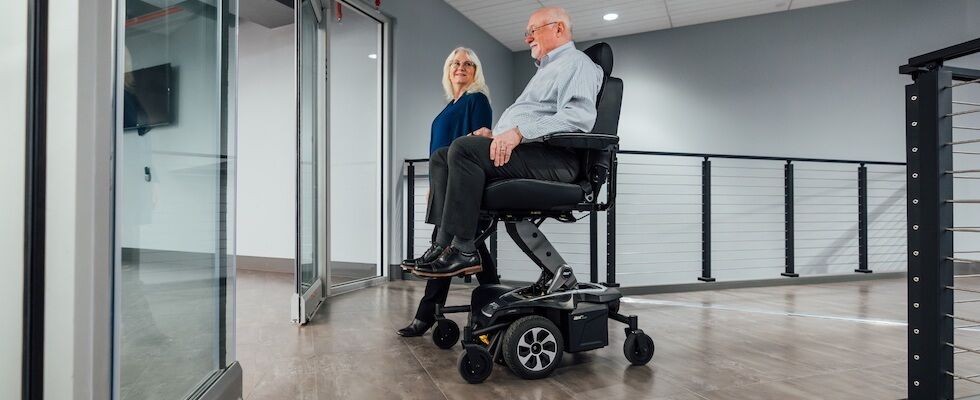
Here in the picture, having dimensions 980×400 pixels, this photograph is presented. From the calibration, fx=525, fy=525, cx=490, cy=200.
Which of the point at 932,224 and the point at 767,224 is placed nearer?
the point at 932,224

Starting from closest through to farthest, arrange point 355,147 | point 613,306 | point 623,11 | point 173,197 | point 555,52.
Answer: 1. point 173,197
2. point 555,52
3. point 613,306
4. point 355,147
5. point 623,11

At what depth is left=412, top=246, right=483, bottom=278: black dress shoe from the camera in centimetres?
148

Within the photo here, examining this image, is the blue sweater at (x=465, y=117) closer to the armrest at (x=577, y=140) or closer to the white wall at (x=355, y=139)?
the armrest at (x=577, y=140)

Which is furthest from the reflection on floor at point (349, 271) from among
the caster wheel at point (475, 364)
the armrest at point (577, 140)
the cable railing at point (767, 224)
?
the armrest at point (577, 140)

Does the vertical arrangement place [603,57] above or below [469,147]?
above

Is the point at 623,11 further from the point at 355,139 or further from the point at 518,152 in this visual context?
the point at 518,152

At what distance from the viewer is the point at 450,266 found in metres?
1.48

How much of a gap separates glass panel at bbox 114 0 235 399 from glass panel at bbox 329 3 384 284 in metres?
1.87

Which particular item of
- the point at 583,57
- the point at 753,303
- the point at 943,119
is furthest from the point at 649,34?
the point at 943,119

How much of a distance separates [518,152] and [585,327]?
61 cm

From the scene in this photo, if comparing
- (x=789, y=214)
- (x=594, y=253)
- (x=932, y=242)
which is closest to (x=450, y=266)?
(x=932, y=242)

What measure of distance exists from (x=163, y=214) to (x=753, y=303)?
297 cm

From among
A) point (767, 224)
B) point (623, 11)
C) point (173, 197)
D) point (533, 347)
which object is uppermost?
point (623, 11)

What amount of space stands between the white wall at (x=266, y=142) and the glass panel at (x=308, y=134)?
1418 mm
